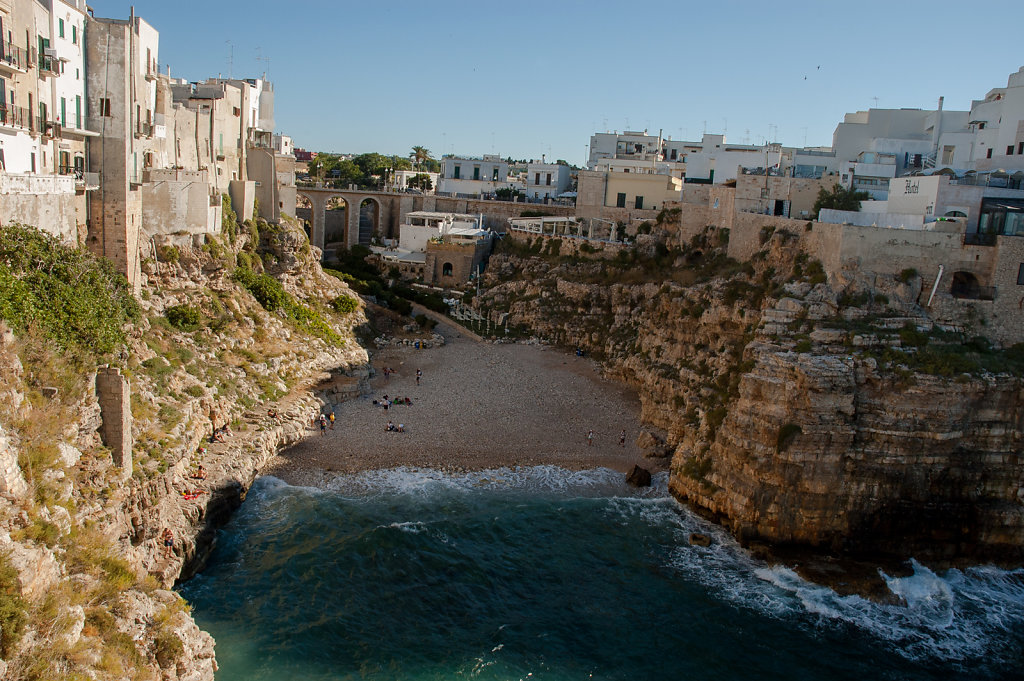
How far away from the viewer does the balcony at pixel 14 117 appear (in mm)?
23244

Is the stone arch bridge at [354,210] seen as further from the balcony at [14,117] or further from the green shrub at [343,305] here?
the balcony at [14,117]

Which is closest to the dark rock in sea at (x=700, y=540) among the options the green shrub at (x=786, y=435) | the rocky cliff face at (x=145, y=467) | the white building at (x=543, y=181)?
the green shrub at (x=786, y=435)

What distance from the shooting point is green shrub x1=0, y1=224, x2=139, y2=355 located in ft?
66.0

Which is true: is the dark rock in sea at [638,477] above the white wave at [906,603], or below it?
above

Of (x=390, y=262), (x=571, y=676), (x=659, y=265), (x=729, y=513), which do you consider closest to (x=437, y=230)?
(x=390, y=262)

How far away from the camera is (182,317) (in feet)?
100

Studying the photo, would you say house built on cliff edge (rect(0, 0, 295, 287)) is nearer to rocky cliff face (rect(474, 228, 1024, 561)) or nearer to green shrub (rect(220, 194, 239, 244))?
green shrub (rect(220, 194, 239, 244))

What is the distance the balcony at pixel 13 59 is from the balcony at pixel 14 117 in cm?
107

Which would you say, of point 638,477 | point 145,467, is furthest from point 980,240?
point 145,467

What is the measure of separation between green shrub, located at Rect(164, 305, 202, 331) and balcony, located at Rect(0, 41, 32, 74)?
31.1 feet

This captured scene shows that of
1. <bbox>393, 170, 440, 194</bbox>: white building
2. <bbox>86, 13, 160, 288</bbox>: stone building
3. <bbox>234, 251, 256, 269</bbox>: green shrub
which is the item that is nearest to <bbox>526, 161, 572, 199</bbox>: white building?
<bbox>393, 170, 440, 194</bbox>: white building

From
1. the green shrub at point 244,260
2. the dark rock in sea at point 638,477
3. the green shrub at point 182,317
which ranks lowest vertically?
the dark rock in sea at point 638,477

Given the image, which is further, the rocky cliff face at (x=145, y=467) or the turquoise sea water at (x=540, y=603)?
the turquoise sea water at (x=540, y=603)

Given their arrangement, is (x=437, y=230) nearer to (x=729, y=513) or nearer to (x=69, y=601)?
(x=729, y=513)
